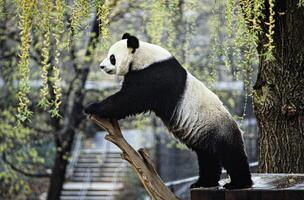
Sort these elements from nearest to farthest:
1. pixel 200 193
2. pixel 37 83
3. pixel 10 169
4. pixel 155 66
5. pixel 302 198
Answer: pixel 302 198 < pixel 200 193 < pixel 155 66 < pixel 10 169 < pixel 37 83

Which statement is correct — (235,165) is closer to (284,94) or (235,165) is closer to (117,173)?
(284,94)

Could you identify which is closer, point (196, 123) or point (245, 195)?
point (245, 195)

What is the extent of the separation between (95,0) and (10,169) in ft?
20.6

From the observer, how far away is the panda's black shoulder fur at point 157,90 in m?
3.75

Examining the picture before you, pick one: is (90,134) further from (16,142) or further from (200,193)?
(200,193)

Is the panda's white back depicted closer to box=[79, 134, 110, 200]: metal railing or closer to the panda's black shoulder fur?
the panda's black shoulder fur

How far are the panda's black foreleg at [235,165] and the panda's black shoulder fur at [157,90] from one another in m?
0.42

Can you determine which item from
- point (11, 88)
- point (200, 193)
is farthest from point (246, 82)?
point (11, 88)

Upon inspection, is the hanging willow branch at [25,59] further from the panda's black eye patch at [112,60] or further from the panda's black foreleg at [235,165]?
the panda's black foreleg at [235,165]

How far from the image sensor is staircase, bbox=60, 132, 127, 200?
12719mm

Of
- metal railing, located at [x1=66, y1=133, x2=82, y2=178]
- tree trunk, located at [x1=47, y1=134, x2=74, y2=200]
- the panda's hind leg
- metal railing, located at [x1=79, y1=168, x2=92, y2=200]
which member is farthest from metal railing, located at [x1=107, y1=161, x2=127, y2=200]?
the panda's hind leg

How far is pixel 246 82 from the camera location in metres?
4.50

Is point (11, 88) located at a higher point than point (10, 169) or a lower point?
higher

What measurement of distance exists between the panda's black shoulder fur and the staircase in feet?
27.6
